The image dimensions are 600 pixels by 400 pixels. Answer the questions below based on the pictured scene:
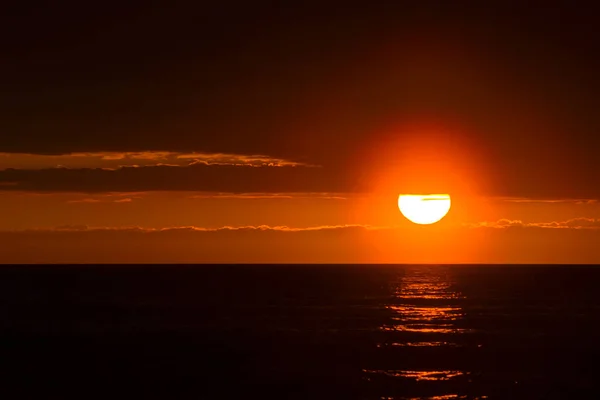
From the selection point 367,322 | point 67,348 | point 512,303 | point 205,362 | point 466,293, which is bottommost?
point 205,362

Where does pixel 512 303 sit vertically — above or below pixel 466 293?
below

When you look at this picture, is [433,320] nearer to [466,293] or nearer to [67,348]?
[67,348]

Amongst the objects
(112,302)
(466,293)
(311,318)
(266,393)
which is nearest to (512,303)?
(466,293)

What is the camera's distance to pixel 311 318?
2884 inches

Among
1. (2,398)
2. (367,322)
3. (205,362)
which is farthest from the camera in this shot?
(367,322)

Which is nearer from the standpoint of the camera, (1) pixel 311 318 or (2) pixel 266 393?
(2) pixel 266 393

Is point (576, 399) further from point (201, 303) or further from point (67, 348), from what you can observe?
point (201, 303)

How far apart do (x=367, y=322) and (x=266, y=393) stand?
32.6m

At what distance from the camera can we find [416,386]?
38594 millimetres

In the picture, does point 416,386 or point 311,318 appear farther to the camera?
point 311,318

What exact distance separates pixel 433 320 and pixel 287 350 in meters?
23.7

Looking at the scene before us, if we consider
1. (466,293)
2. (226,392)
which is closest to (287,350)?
(226,392)

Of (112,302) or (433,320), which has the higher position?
(112,302)

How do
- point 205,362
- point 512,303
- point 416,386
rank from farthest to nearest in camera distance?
point 512,303 → point 205,362 → point 416,386
